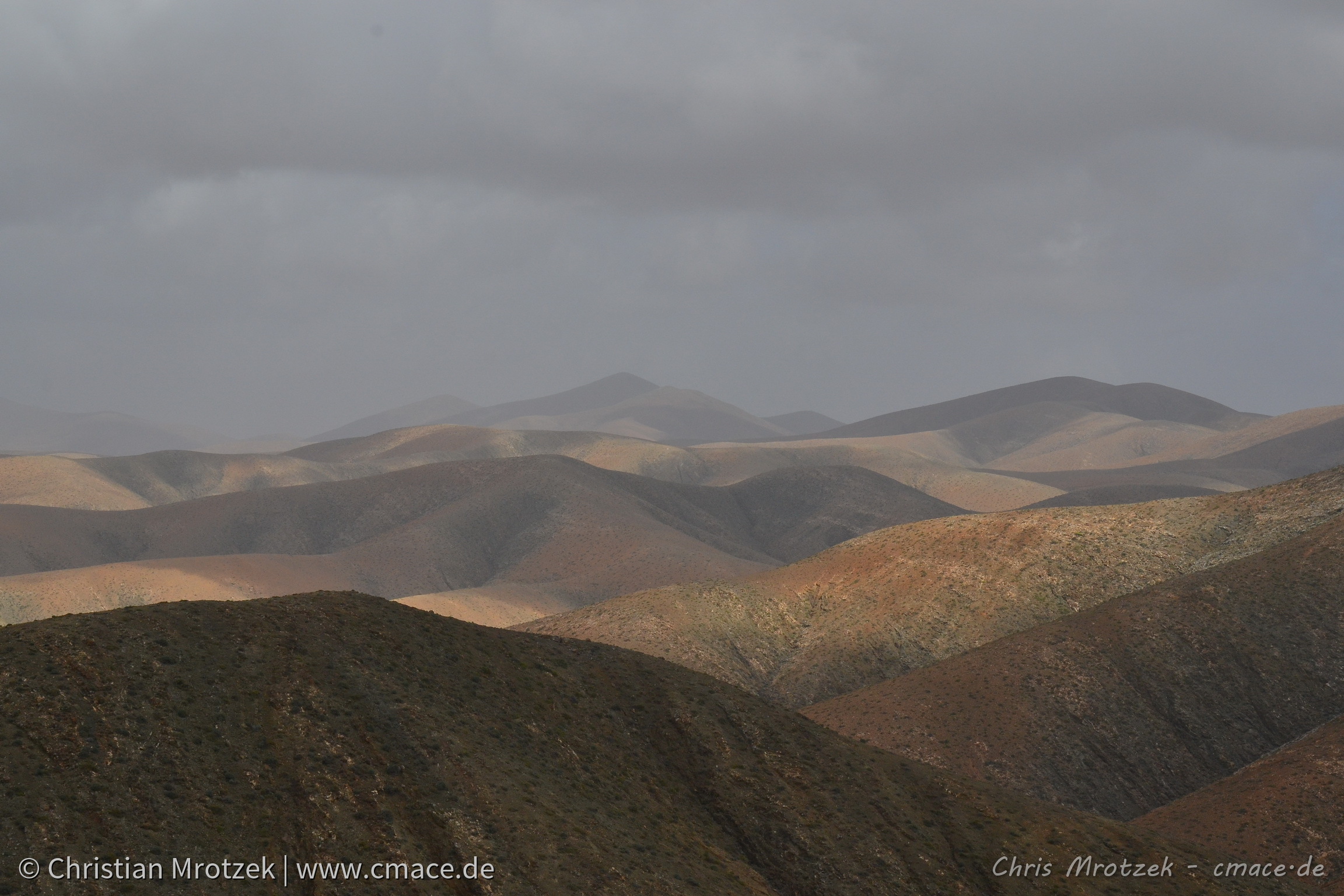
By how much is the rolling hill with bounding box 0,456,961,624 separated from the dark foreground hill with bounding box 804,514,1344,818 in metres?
56.0

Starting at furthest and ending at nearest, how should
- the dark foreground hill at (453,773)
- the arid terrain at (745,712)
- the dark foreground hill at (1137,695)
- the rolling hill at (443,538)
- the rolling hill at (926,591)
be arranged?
the rolling hill at (443,538) < the rolling hill at (926,591) < the dark foreground hill at (1137,695) < the arid terrain at (745,712) < the dark foreground hill at (453,773)

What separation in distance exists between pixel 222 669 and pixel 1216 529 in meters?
78.1

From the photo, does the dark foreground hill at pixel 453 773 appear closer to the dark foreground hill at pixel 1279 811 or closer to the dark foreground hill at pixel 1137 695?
the dark foreground hill at pixel 1279 811

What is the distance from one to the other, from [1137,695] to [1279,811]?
16.0m

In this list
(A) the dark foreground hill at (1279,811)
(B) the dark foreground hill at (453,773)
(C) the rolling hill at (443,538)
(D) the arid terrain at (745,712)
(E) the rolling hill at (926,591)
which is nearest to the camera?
(B) the dark foreground hill at (453,773)

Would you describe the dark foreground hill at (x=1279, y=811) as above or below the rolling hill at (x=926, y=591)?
below

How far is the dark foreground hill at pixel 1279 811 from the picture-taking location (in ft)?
144

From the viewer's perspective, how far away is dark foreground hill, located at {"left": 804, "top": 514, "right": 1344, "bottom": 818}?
57.2 m

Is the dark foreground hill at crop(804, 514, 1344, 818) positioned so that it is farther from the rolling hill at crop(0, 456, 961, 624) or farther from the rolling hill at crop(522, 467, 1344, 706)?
the rolling hill at crop(0, 456, 961, 624)

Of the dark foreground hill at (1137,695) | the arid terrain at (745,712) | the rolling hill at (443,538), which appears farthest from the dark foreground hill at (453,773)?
the rolling hill at (443,538)

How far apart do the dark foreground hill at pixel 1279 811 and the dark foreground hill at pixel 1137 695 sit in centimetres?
706

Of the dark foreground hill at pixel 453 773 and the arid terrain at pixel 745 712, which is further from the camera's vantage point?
the arid terrain at pixel 745 712

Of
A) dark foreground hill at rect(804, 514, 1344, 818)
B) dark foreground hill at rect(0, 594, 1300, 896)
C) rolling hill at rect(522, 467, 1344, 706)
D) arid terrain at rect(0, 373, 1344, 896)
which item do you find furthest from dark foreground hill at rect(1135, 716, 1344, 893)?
rolling hill at rect(522, 467, 1344, 706)

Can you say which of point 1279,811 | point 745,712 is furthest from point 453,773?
point 1279,811
